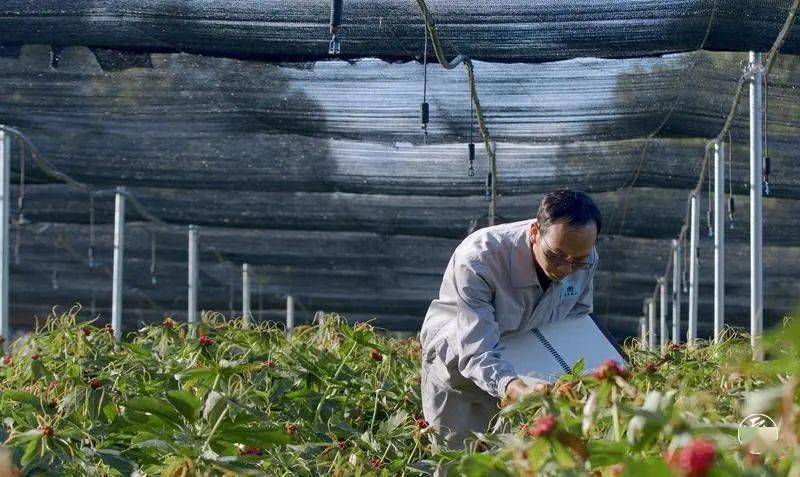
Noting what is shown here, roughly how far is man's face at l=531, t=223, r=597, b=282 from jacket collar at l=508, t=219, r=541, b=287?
10 centimetres

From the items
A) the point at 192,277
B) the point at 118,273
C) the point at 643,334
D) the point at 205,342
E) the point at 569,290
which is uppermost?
the point at 569,290

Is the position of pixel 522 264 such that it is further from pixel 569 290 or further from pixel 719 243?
pixel 719 243

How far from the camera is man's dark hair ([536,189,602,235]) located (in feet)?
10.2

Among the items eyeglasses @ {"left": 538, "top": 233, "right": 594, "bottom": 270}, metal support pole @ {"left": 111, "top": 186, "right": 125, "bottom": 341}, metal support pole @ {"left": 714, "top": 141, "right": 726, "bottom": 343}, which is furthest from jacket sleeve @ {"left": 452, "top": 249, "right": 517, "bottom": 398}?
metal support pole @ {"left": 111, "top": 186, "right": 125, "bottom": 341}

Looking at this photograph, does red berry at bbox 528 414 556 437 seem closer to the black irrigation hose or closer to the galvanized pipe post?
the black irrigation hose

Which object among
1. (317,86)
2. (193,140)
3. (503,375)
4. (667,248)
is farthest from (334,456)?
(667,248)

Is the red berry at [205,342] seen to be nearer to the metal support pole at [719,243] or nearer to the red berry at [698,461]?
the red berry at [698,461]

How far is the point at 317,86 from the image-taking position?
26.5 feet

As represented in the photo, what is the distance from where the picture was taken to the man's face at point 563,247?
3.12 meters

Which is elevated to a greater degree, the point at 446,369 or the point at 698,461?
the point at 698,461

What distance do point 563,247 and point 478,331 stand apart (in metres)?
0.27

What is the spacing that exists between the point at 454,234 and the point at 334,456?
937 centimetres

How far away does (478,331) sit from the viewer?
3.23m

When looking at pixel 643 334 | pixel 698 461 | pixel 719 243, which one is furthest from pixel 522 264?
pixel 643 334
